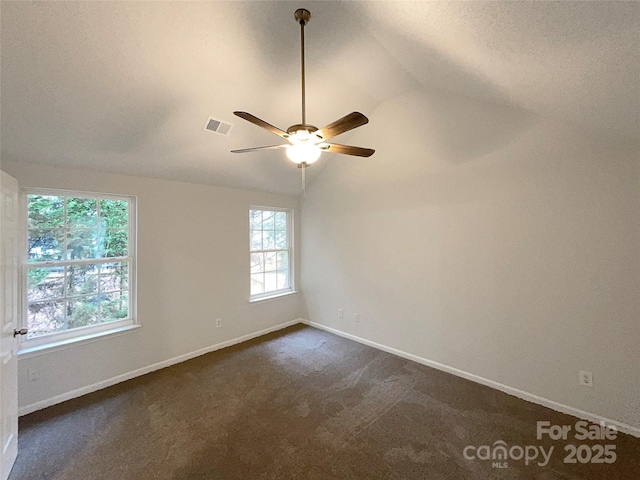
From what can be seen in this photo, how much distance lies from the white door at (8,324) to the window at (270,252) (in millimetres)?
2554

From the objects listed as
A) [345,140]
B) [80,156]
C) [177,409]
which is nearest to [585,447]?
[177,409]

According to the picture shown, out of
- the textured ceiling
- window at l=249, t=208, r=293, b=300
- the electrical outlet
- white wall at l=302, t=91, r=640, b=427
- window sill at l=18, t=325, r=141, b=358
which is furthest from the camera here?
window at l=249, t=208, r=293, b=300

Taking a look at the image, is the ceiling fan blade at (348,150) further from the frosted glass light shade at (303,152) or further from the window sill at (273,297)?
the window sill at (273,297)

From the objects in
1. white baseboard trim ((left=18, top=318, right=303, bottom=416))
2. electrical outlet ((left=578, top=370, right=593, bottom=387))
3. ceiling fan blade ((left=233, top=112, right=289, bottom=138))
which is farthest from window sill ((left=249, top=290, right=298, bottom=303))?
electrical outlet ((left=578, top=370, right=593, bottom=387))

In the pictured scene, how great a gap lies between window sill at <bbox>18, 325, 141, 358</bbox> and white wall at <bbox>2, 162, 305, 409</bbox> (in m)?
0.04

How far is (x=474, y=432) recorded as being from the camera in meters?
2.13

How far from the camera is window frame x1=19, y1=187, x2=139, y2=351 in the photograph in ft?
7.99

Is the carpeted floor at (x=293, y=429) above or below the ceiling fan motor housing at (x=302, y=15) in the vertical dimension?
below

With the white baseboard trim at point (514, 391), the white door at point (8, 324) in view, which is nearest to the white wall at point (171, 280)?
the white door at point (8, 324)

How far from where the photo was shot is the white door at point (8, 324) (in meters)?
1.67

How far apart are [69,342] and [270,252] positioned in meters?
2.59

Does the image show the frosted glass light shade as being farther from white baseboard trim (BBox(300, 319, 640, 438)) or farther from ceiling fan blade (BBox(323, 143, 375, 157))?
white baseboard trim (BBox(300, 319, 640, 438))

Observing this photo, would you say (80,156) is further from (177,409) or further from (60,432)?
(177,409)

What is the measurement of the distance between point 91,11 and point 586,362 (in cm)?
431
